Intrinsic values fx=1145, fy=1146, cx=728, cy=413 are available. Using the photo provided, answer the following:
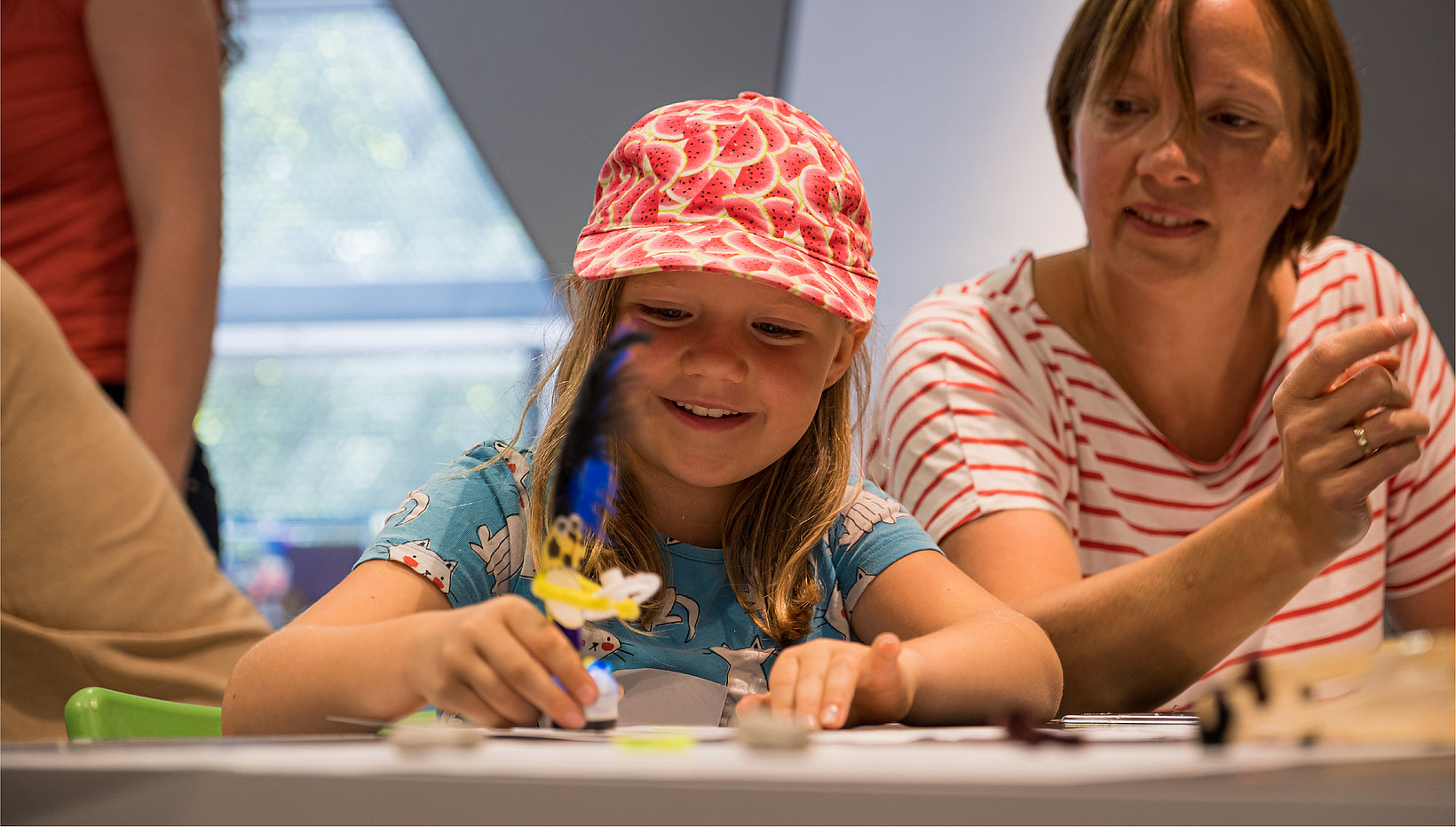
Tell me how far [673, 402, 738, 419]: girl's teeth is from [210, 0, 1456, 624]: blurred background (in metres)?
Result: 0.28

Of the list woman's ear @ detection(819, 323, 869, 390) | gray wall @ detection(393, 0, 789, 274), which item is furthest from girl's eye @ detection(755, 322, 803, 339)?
gray wall @ detection(393, 0, 789, 274)

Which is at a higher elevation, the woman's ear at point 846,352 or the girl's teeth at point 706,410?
the woman's ear at point 846,352

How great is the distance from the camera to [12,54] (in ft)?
5.02

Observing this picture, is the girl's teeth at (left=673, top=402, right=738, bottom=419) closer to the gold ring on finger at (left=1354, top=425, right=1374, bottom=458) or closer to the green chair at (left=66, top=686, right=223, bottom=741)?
the green chair at (left=66, top=686, right=223, bottom=741)

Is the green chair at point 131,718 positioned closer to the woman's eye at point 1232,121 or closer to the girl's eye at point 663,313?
the girl's eye at point 663,313

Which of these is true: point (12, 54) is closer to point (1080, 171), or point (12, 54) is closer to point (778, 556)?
point (778, 556)

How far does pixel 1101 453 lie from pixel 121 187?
138cm

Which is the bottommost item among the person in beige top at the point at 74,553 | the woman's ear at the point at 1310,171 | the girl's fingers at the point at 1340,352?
the person in beige top at the point at 74,553

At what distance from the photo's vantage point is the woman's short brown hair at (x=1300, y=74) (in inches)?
52.4

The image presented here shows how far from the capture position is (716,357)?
3.25 feet

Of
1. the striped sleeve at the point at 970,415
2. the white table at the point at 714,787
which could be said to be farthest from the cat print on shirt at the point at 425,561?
the striped sleeve at the point at 970,415

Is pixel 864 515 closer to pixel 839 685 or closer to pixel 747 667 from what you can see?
pixel 747 667

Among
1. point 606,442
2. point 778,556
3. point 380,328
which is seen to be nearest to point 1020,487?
point 778,556

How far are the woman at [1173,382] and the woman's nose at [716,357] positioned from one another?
427 mm
